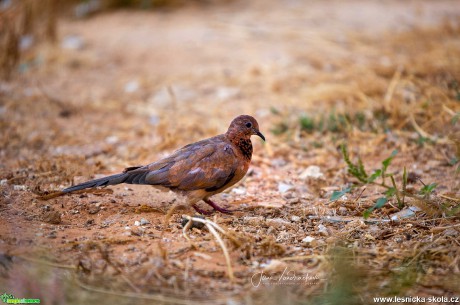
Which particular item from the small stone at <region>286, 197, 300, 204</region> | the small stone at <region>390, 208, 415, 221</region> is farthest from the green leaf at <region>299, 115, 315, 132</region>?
the small stone at <region>390, 208, 415, 221</region>

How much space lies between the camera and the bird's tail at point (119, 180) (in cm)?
422

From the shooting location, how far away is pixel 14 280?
3258 mm

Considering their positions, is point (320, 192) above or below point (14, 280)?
below

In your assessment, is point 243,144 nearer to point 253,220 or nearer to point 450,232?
point 253,220

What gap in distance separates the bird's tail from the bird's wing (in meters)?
0.06

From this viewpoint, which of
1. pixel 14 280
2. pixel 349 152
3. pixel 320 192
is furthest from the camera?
pixel 349 152

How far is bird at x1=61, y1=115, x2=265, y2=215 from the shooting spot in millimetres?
4336

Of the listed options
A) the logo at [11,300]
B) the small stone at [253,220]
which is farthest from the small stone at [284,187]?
the logo at [11,300]

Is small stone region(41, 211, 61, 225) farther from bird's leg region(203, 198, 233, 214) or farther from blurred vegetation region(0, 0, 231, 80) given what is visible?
blurred vegetation region(0, 0, 231, 80)

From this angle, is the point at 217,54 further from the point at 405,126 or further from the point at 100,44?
the point at 405,126

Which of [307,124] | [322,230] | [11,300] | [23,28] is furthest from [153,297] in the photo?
[23,28]

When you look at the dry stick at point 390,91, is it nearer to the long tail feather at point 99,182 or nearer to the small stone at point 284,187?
the small stone at point 284,187

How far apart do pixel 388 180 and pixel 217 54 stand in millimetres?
4500

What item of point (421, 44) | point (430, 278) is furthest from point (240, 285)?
point (421, 44)
